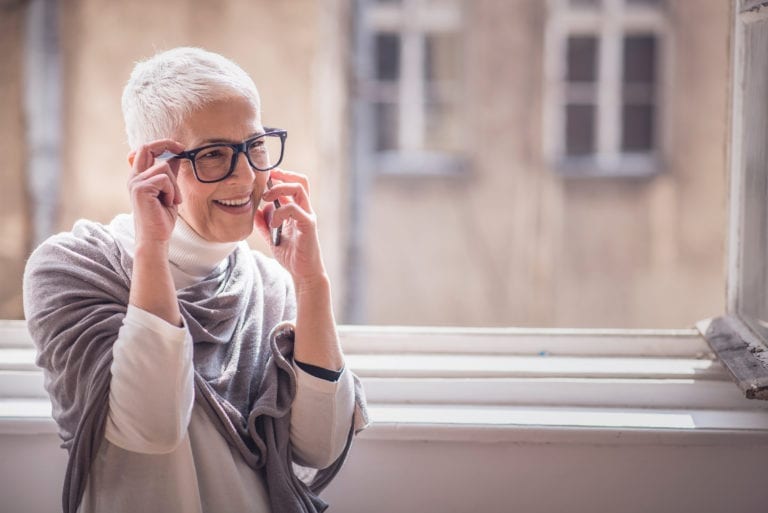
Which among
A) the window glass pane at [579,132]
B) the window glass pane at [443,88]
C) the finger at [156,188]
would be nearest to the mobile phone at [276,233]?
the finger at [156,188]

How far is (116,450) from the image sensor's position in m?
1.36

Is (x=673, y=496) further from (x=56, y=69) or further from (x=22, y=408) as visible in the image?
(x=56, y=69)

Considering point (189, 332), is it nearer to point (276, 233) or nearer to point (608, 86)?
point (276, 233)

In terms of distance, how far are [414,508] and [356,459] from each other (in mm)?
162

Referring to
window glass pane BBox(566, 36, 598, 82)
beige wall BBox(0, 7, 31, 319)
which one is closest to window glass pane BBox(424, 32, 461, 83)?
window glass pane BBox(566, 36, 598, 82)

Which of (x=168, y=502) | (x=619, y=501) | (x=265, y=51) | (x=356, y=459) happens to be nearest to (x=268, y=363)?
(x=168, y=502)

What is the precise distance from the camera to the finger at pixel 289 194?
4.71ft

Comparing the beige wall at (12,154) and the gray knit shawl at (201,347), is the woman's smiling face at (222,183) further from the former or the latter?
the beige wall at (12,154)

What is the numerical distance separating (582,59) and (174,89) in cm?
704

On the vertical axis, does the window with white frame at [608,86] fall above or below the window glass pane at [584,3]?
below

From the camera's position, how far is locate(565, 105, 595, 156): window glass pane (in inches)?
312

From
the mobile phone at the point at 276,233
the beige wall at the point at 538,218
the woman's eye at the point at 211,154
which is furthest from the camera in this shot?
the beige wall at the point at 538,218

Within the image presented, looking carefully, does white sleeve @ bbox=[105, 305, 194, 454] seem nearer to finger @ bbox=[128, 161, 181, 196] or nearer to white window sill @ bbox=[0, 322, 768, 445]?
finger @ bbox=[128, 161, 181, 196]

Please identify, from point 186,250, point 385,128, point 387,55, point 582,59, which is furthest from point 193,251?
point 582,59
